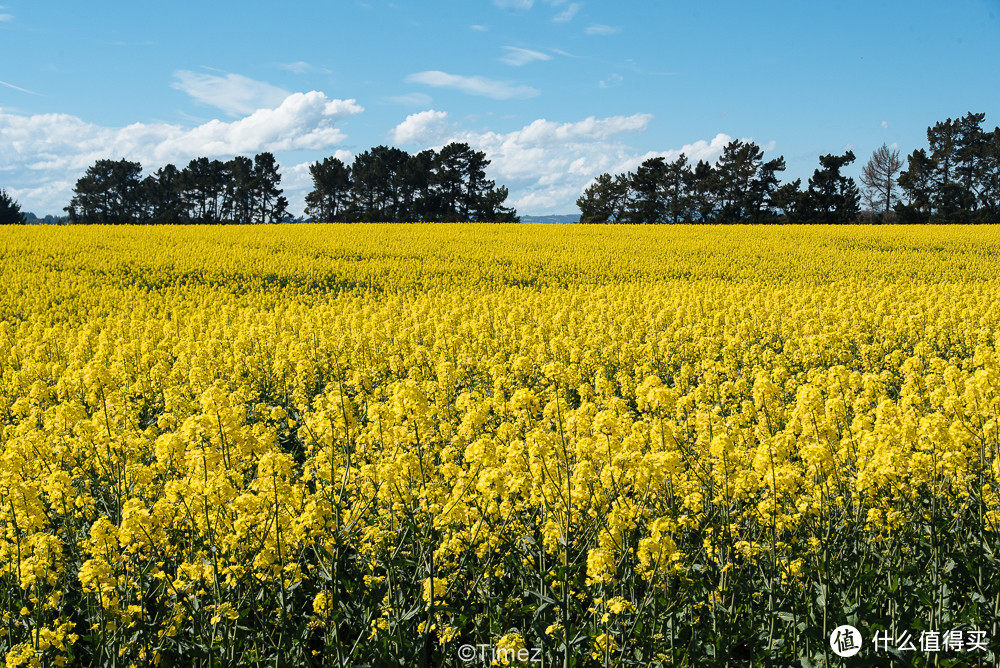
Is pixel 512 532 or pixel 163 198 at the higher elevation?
pixel 163 198

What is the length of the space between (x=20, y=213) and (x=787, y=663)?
83.7 metres

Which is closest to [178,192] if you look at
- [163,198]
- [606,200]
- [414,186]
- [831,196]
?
[163,198]

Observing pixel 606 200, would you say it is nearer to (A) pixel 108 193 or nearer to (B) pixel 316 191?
(B) pixel 316 191

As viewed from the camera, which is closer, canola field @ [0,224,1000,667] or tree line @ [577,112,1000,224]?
canola field @ [0,224,1000,667]

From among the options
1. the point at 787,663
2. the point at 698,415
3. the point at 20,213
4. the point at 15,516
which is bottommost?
the point at 787,663

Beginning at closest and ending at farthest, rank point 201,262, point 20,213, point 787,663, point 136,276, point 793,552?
point 787,663
point 793,552
point 136,276
point 201,262
point 20,213

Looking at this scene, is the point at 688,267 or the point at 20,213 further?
the point at 20,213

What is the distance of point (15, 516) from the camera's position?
12.8 ft

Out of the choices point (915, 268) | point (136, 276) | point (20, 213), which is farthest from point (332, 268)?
point (20, 213)

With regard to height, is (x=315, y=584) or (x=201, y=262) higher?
(x=201, y=262)

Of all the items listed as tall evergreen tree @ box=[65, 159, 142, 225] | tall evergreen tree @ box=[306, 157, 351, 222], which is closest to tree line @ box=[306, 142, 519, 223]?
tall evergreen tree @ box=[306, 157, 351, 222]

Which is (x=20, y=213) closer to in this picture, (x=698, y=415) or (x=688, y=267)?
(x=688, y=267)

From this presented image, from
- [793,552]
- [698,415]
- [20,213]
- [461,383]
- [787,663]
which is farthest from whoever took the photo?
[20,213]

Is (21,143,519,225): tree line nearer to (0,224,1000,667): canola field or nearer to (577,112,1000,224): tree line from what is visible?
(577,112,1000,224): tree line
